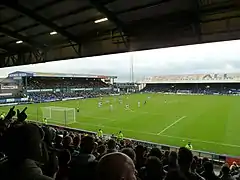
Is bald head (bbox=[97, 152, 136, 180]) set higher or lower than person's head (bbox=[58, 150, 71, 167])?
higher

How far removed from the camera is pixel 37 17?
314 inches

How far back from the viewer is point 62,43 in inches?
427

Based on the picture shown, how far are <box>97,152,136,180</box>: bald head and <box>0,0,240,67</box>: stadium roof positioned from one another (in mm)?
5469

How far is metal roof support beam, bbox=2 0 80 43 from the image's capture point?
23.0 feet

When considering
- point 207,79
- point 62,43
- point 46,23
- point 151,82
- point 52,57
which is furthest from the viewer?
point 151,82

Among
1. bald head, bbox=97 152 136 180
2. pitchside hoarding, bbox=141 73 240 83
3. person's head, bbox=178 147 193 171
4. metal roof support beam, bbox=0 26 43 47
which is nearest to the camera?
bald head, bbox=97 152 136 180

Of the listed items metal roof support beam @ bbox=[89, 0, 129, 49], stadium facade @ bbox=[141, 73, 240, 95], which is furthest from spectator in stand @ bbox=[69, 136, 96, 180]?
stadium facade @ bbox=[141, 73, 240, 95]

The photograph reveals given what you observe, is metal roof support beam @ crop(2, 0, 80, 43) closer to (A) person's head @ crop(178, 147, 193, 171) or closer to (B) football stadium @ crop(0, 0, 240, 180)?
(B) football stadium @ crop(0, 0, 240, 180)

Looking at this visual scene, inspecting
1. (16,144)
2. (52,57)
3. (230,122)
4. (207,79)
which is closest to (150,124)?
(230,122)

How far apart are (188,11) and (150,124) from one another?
20121 mm

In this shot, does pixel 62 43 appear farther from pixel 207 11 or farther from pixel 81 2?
pixel 207 11

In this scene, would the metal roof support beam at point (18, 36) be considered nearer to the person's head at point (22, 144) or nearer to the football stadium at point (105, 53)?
the football stadium at point (105, 53)

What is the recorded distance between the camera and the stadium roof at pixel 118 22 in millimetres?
6691

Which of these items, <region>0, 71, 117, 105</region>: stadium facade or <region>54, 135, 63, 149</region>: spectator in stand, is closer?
<region>54, 135, 63, 149</region>: spectator in stand
